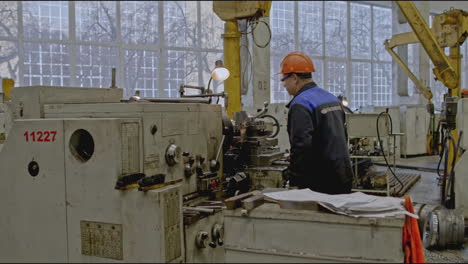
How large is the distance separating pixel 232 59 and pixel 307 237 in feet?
10.8

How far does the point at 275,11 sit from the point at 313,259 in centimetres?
942

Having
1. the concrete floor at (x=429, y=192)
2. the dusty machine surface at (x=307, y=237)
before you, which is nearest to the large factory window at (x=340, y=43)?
the concrete floor at (x=429, y=192)

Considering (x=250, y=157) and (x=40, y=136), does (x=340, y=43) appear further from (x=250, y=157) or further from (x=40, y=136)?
(x=40, y=136)

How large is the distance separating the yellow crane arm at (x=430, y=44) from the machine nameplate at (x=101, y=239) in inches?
167

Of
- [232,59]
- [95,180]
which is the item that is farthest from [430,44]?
[95,180]

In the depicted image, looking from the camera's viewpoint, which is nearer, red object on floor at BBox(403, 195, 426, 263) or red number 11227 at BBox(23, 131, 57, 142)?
red object on floor at BBox(403, 195, 426, 263)

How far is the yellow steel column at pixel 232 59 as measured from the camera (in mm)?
4688

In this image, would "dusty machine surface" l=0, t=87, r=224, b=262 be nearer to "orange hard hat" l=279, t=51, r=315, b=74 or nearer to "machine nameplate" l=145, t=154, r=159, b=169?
"machine nameplate" l=145, t=154, r=159, b=169

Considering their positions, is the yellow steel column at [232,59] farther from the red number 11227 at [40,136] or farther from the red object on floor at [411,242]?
the red object on floor at [411,242]

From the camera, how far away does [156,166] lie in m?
2.20

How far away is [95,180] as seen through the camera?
2.04 meters

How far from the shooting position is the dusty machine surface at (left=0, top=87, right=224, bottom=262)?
1989mm

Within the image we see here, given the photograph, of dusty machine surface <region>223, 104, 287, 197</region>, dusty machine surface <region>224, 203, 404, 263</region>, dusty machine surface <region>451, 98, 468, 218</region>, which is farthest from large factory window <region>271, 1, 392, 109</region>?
dusty machine surface <region>224, 203, 404, 263</region>

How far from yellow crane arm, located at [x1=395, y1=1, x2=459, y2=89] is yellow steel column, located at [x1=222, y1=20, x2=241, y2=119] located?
1.93 meters
